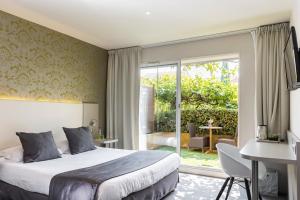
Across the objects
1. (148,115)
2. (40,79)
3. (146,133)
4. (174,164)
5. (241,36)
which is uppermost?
(241,36)

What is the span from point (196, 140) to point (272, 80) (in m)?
3.53

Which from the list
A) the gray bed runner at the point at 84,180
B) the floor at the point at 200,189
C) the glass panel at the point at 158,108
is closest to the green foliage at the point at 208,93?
the glass panel at the point at 158,108

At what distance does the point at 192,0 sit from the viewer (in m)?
3.04

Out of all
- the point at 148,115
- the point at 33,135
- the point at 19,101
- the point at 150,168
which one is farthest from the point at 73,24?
the point at 150,168

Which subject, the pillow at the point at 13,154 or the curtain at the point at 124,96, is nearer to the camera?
the pillow at the point at 13,154

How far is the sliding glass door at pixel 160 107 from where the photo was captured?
4824 millimetres

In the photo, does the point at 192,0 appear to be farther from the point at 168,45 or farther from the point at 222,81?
the point at 222,81

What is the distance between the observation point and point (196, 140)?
6852 millimetres

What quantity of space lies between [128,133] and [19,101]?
228 cm

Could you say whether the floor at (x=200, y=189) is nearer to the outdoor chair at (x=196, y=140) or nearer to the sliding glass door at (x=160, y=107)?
the sliding glass door at (x=160, y=107)

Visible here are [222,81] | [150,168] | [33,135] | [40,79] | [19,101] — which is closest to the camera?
[150,168]

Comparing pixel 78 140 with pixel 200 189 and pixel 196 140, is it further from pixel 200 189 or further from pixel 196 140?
pixel 196 140

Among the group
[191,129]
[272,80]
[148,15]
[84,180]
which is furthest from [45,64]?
[191,129]

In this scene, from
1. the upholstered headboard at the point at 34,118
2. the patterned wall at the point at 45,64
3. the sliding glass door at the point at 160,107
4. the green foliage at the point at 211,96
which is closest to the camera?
the upholstered headboard at the point at 34,118
